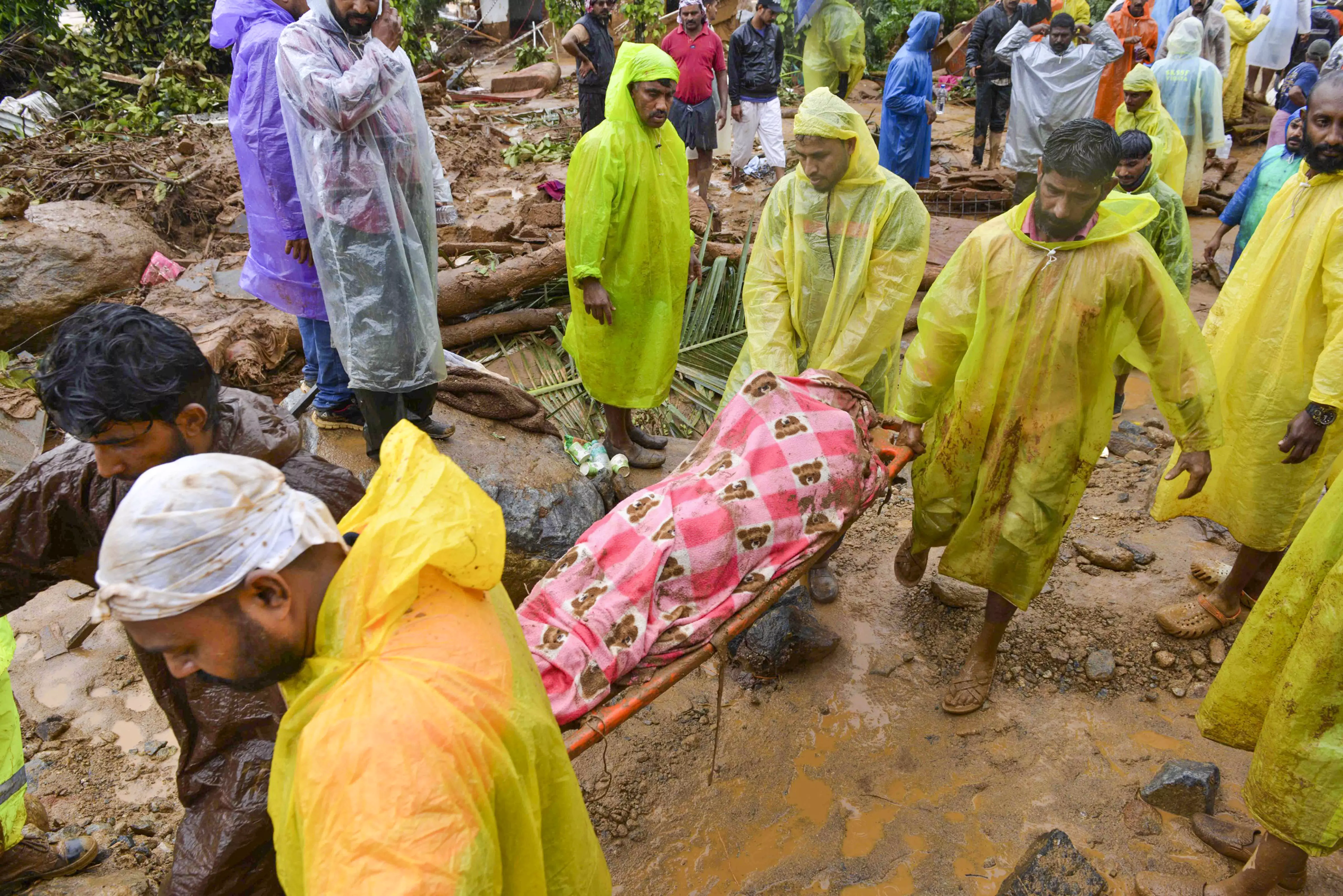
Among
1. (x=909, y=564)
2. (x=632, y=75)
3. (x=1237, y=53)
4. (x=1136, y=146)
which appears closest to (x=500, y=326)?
(x=632, y=75)

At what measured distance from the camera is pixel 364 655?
1275 millimetres

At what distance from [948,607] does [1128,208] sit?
1912 millimetres

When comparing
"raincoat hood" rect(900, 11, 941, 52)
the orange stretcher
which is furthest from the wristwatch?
"raincoat hood" rect(900, 11, 941, 52)

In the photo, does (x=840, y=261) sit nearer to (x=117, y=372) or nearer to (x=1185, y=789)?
(x=1185, y=789)

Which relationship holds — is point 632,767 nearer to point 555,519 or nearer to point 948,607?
point 555,519

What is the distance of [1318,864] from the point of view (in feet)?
8.41

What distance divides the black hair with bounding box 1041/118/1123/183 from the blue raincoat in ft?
17.8

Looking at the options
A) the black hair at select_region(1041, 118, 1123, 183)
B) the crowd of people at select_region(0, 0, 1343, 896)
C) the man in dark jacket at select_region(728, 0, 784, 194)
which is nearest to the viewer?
the crowd of people at select_region(0, 0, 1343, 896)

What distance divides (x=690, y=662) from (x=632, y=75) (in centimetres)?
288

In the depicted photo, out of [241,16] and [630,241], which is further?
[630,241]

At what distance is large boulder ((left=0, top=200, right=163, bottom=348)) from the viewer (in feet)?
18.0

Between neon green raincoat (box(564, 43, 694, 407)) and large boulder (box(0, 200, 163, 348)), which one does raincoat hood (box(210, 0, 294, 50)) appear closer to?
neon green raincoat (box(564, 43, 694, 407))

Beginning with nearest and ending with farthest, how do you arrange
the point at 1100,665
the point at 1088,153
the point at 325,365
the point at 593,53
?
1. the point at 1088,153
2. the point at 1100,665
3. the point at 325,365
4. the point at 593,53

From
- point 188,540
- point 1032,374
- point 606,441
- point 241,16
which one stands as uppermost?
point 241,16
